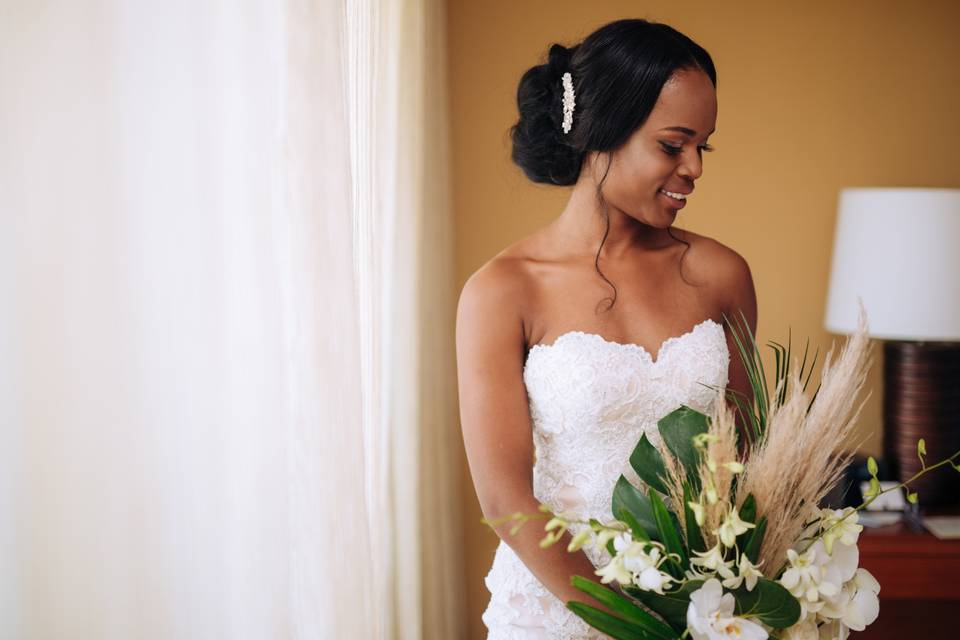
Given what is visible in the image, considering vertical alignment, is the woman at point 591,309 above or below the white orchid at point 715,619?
above

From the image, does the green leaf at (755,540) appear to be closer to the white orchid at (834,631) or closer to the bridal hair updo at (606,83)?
→ the white orchid at (834,631)

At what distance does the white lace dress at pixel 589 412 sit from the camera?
1.52m

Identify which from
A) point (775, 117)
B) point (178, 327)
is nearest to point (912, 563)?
point (775, 117)

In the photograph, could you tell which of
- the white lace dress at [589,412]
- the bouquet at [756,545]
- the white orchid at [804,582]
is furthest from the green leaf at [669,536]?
the white lace dress at [589,412]

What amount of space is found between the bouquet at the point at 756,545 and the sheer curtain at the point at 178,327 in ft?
1.27

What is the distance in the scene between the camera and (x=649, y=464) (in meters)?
1.14

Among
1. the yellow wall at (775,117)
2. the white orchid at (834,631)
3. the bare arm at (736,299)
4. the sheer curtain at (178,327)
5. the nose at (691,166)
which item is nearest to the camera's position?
the sheer curtain at (178,327)

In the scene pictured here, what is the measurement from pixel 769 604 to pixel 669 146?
679mm

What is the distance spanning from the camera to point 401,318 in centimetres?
245

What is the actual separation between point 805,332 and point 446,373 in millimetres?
1303

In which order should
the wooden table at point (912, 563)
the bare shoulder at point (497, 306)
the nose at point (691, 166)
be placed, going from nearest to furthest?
the nose at point (691, 166) → the bare shoulder at point (497, 306) → the wooden table at point (912, 563)

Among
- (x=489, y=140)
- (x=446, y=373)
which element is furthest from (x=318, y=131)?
(x=489, y=140)

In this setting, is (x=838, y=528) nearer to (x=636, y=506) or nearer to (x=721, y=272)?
(x=636, y=506)

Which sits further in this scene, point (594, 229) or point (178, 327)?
point (594, 229)
